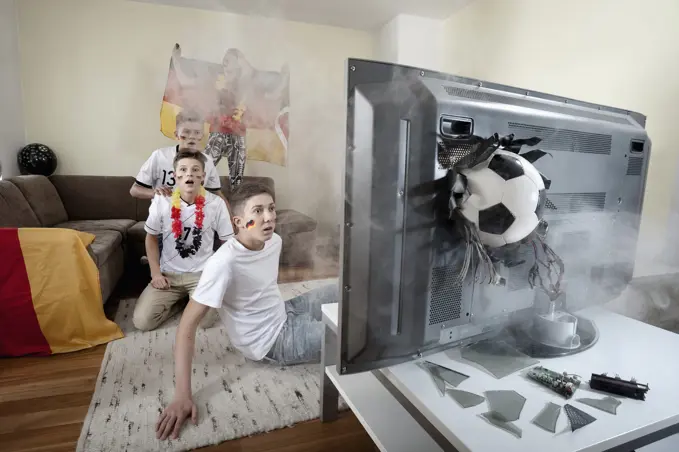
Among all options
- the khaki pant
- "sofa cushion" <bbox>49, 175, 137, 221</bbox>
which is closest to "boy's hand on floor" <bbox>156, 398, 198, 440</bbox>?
the khaki pant

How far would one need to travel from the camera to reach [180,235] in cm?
206

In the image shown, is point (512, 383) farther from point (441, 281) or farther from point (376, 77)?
point (376, 77)

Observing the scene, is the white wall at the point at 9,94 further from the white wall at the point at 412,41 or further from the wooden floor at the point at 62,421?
the white wall at the point at 412,41

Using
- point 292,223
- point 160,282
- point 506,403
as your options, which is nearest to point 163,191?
point 160,282

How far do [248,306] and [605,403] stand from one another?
1146mm

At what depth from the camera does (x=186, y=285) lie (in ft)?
6.91

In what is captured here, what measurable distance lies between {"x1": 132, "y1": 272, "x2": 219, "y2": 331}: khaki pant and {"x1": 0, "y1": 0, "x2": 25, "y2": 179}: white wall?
200cm

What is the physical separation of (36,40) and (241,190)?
3279mm

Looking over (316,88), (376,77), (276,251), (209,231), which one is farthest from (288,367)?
(376,77)

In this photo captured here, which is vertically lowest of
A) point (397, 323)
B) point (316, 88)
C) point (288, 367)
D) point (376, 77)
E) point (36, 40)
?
point (288, 367)

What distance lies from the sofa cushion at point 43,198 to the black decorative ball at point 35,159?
233 millimetres

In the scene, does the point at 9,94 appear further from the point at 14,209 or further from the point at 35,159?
the point at 14,209

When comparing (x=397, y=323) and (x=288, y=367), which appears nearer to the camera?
(x=397, y=323)

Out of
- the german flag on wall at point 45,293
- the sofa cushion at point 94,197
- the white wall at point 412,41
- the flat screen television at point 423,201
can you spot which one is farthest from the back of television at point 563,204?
the sofa cushion at point 94,197
